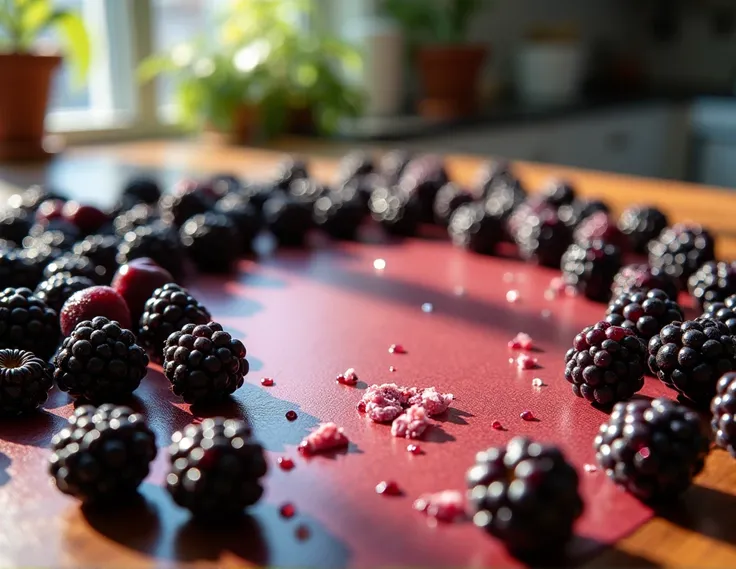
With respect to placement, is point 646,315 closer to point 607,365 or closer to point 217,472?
point 607,365

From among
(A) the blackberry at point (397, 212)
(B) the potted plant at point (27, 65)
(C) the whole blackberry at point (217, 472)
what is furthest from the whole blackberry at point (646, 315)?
(B) the potted plant at point (27, 65)

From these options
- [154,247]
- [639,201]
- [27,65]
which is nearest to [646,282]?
[154,247]

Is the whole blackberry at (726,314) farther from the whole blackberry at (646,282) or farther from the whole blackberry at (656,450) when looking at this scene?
the whole blackberry at (656,450)

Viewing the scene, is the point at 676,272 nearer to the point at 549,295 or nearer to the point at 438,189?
the point at 549,295

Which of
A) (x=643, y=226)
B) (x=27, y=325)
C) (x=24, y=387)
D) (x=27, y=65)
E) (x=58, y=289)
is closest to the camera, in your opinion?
(x=24, y=387)

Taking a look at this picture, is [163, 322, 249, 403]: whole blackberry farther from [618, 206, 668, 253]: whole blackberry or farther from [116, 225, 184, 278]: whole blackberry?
[618, 206, 668, 253]: whole blackberry

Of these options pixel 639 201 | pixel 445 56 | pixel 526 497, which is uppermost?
pixel 445 56

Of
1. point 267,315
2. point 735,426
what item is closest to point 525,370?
point 735,426
